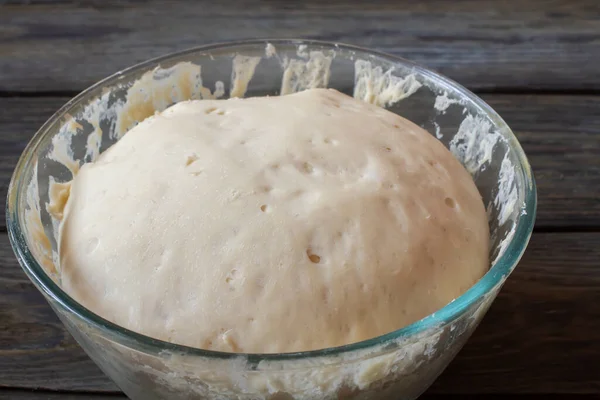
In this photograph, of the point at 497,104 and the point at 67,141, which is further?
the point at 497,104

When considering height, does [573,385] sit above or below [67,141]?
below

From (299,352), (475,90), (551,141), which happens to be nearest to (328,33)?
(475,90)

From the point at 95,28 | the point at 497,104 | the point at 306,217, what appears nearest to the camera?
the point at 306,217

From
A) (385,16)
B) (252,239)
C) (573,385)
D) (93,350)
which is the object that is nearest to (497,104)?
(385,16)

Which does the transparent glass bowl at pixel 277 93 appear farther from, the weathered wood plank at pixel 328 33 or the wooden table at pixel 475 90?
the weathered wood plank at pixel 328 33

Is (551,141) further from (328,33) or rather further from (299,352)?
(299,352)

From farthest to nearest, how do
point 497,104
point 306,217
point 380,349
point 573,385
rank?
point 497,104 < point 573,385 < point 306,217 < point 380,349

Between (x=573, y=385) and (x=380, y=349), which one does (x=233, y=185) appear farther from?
(x=573, y=385)
